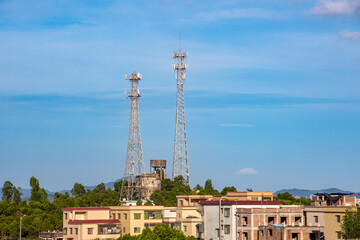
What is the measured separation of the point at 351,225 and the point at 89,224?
5147 cm

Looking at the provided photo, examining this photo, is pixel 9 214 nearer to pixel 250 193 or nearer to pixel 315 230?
Result: pixel 250 193

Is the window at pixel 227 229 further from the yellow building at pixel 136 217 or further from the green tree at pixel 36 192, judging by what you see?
the green tree at pixel 36 192

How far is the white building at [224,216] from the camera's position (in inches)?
3986

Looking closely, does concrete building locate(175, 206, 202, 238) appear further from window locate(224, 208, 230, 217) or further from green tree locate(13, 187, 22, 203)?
green tree locate(13, 187, 22, 203)

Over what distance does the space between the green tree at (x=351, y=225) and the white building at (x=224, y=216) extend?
17012mm

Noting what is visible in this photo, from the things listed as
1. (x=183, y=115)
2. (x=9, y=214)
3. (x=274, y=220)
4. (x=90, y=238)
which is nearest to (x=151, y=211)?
(x=90, y=238)

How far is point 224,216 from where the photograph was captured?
103 m

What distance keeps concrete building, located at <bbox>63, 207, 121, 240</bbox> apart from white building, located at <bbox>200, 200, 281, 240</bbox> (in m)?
22.1

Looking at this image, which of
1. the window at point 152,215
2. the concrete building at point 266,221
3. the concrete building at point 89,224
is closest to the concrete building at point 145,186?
the window at point 152,215

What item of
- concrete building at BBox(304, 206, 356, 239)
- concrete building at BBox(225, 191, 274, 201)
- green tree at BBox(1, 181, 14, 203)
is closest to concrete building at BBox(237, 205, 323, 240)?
concrete building at BBox(304, 206, 356, 239)

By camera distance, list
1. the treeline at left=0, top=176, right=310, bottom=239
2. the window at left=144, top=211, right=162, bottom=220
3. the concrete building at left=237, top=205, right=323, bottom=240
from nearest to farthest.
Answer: the concrete building at left=237, top=205, right=323, bottom=240, the window at left=144, top=211, right=162, bottom=220, the treeline at left=0, top=176, right=310, bottom=239

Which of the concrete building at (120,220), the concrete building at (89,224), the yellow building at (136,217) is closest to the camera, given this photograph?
the concrete building at (89,224)

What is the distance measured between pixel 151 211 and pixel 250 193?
20584 mm

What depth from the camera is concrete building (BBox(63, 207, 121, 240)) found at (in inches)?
4604
